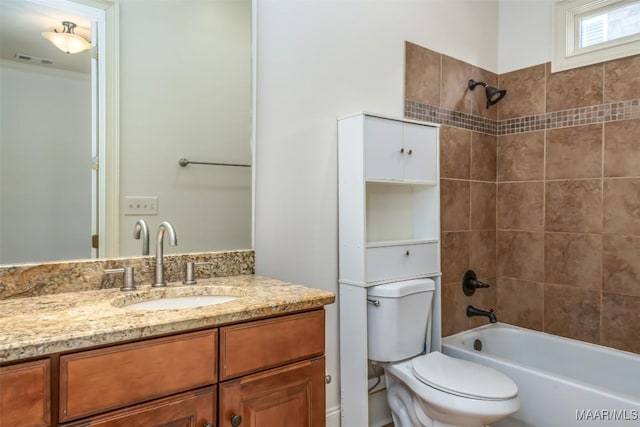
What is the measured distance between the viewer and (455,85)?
2586mm

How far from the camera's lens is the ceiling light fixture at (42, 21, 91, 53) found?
4.56ft

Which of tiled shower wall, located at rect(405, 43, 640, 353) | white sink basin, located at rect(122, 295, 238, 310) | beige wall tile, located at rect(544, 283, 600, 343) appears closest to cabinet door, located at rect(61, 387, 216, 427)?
white sink basin, located at rect(122, 295, 238, 310)

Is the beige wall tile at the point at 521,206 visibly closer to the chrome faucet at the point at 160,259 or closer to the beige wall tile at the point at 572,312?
the beige wall tile at the point at 572,312

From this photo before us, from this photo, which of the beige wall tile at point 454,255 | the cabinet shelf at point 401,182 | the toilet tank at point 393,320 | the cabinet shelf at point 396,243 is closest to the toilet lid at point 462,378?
the toilet tank at point 393,320

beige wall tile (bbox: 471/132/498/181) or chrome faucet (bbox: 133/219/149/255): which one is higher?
beige wall tile (bbox: 471/132/498/181)

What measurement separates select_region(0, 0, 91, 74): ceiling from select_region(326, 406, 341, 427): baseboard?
177 centimetres

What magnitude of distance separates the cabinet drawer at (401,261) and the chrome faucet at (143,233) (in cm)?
95

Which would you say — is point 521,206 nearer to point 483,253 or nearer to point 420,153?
point 483,253

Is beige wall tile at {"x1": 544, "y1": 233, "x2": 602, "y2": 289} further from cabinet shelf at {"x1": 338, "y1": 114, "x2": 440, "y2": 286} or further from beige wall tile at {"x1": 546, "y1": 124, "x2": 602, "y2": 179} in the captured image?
cabinet shelf at {"x1": 338, "y1": 114, "x2": 440, "y2": 286}

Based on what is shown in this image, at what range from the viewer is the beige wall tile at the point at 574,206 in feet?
7.93

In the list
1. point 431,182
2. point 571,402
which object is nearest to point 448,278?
point 431,182

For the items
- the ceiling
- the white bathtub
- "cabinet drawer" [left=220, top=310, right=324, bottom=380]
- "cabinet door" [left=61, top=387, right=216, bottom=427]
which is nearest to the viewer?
"cabinet door" [left=61, top=387, right=216, bottom=427]

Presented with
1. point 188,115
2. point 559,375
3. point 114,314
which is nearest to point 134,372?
point 114,314

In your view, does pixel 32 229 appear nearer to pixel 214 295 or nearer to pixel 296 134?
pixel 214 295
